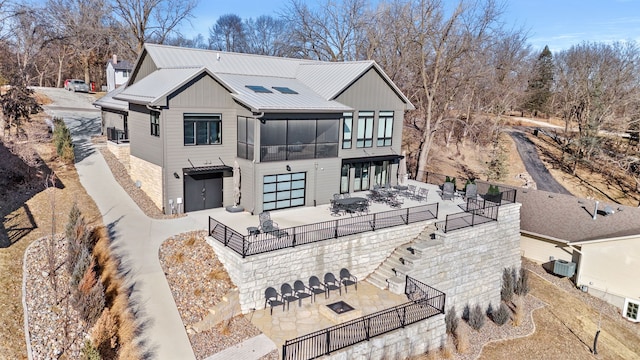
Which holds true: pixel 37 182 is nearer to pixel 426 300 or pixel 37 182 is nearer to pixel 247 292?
pixel 247 292

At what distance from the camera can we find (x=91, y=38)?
195ft

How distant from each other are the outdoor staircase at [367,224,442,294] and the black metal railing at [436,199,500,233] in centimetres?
90

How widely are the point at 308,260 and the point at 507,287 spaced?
38.8 feet

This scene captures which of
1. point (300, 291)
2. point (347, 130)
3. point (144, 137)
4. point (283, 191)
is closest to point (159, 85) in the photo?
point (144, 137)

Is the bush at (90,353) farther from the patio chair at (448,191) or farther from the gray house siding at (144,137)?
the patio chair at (448,191)

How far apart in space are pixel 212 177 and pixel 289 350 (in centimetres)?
1090

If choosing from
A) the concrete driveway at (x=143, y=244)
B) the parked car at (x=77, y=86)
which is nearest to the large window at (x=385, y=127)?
the concrete driveway at (x=143, y=244)

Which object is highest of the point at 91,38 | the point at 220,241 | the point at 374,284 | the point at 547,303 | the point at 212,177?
the point at 91,38

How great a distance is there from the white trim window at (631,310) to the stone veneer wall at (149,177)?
24749 mm

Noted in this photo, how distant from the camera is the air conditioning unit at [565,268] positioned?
82.8ft

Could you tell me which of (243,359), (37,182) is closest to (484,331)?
(243,359)

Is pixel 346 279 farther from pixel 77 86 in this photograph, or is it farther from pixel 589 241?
pixel 77 86

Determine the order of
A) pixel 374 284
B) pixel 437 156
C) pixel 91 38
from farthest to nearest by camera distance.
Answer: pixel 91 38 → pixel 437 156 → pixel 374 284

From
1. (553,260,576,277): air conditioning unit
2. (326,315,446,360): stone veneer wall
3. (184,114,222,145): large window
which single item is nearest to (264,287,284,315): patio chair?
(326,315,446,360): stone veneer wall
